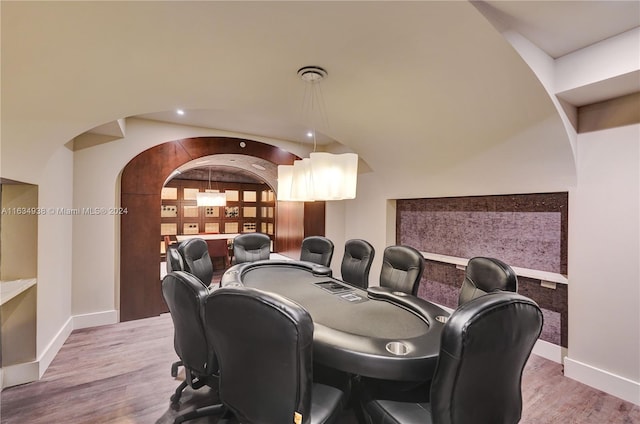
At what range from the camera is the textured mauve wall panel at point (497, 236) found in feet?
9.96

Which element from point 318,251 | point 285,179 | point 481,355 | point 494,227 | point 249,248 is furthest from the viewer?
point 249,248

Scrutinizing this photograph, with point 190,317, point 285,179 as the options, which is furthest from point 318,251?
point 190,317

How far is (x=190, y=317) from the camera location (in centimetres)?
179

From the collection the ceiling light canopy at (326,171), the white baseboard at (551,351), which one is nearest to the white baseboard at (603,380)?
the white baseboard at (551,351)

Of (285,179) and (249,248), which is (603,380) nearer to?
(285,179)

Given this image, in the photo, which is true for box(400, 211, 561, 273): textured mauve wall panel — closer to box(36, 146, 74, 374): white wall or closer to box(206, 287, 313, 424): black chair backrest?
box(206, 287, 313, 424): black chair backrest

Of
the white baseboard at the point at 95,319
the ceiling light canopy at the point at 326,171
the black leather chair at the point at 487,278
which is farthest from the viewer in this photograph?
the white baseboard at the point at 95,319

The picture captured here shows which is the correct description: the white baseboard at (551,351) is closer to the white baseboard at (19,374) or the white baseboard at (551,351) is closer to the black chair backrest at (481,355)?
the black chair backrest at (481,355)

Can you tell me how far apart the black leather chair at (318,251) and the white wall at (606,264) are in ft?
8.61

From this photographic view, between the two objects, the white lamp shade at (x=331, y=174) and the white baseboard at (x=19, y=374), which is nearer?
the white baseboard at (x=19, y=374)

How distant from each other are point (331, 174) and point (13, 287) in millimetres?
2780

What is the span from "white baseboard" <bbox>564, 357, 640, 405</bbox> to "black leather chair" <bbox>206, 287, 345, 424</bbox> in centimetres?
266

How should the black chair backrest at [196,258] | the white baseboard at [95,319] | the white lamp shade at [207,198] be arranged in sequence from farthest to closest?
the white lamp shade at [207,198], the white baseboard at [95,319], the black chair backrest at [196,258]

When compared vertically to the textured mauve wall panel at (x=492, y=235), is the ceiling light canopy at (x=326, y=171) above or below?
above
